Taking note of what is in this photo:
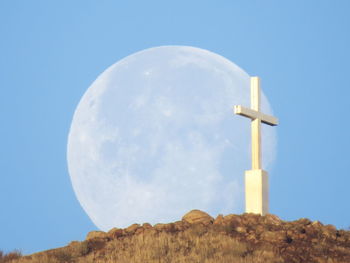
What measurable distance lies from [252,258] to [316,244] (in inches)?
74.9

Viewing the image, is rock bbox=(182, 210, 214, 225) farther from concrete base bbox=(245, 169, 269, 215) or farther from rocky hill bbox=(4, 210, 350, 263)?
concrete base bbox=(245, 169, 269, 215)

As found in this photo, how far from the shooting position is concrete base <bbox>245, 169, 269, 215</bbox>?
59.3ft

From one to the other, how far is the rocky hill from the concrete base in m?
1.16

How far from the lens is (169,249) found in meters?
15.2

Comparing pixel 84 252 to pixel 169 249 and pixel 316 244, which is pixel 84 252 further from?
pixel 316 244

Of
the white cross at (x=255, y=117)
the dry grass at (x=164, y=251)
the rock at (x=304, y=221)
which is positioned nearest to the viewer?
the dry grass at (x=164, y=251)

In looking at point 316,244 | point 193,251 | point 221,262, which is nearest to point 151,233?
point 193,251

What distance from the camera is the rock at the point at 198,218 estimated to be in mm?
16766

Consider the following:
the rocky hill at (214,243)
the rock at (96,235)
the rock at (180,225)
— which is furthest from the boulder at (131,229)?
the rock at (180,225)

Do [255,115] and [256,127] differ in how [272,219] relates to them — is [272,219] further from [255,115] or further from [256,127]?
[255,115]

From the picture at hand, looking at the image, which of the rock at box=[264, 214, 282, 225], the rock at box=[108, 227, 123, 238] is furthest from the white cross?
the rock at box=[108, 227, 123, 238]

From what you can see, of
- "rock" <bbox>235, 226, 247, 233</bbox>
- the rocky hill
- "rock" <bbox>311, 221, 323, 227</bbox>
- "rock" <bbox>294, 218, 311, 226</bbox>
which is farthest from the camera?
"rock" <bbox>294, 218, 311, 226</bbox>

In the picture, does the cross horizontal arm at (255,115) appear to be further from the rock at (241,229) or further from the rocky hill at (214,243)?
the rock at (241,229)

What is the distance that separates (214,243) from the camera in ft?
49.6
